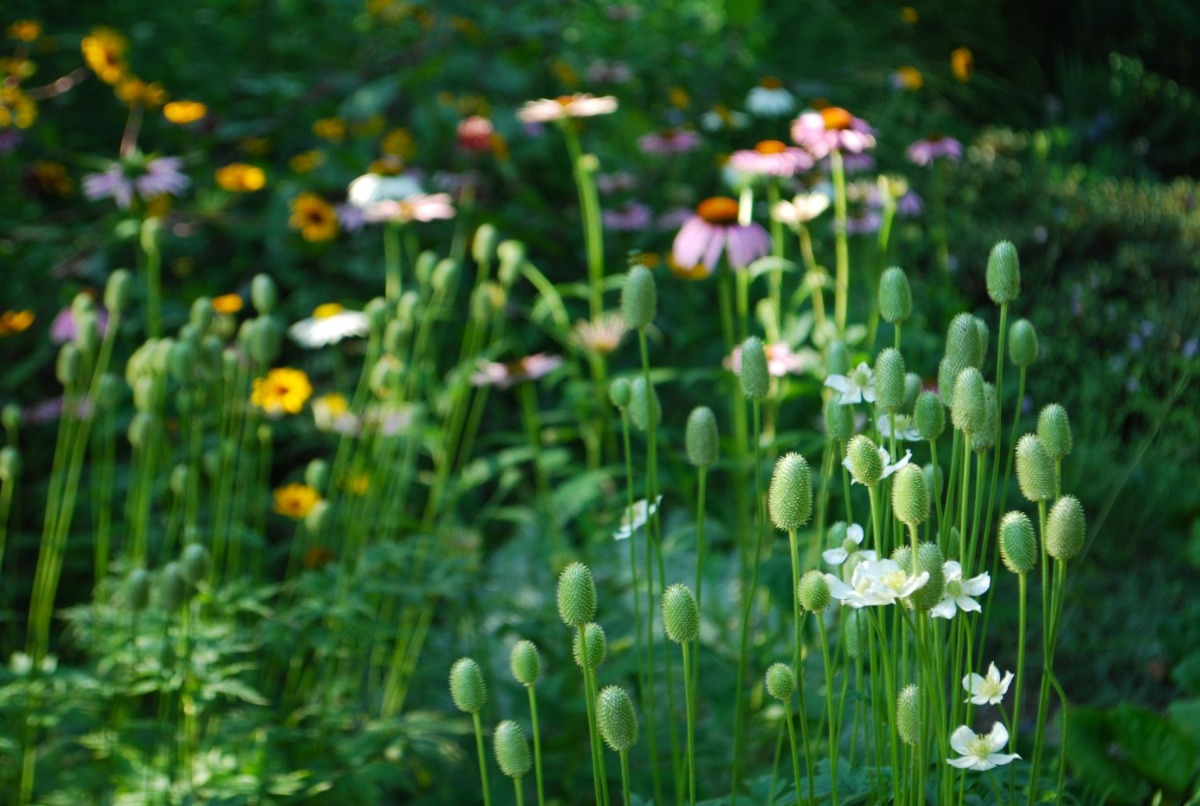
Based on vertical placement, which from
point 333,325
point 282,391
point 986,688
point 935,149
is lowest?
point 282,391

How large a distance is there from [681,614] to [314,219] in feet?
7.06

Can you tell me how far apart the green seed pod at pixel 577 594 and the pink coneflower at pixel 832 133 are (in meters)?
1.39

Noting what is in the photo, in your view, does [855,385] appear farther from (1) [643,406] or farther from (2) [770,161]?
(2) [770,161]

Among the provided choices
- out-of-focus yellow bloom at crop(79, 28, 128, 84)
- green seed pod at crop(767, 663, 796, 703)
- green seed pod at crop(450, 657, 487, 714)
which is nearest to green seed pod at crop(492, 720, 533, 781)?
green seed pod at crop(450, 657, 487, 714)

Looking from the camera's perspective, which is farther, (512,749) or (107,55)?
(107,55)

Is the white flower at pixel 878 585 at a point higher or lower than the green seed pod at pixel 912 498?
lower

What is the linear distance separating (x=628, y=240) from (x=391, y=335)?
147 cm

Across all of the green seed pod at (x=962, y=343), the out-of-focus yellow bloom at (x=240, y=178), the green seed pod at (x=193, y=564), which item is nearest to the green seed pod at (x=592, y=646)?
the green seed pod at (x=962, y=343)

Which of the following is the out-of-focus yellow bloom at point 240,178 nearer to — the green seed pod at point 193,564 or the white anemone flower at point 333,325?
the white anemone flower at point 333,325

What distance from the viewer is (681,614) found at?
0.88m

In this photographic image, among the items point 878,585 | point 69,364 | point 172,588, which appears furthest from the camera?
point 69,364

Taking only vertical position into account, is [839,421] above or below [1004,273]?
below

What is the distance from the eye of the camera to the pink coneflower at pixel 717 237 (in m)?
2.01

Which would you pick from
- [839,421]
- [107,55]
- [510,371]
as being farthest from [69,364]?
[107,55]
